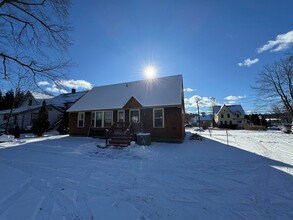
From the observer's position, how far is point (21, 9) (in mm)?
7746

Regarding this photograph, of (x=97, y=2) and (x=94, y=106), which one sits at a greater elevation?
(x=97, y=2)

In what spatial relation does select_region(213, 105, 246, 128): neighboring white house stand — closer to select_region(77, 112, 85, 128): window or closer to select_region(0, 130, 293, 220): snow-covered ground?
select_region(77, 112, 85, 128): window

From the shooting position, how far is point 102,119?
1573 centimetres

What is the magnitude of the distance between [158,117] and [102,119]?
5961 millimetres

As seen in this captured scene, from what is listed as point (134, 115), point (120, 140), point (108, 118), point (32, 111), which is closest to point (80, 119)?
point (108, 118)

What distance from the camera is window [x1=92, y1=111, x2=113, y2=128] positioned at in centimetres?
1540

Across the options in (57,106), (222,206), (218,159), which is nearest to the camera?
(222,206)

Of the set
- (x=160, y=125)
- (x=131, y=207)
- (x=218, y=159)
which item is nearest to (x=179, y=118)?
(x=160, y=125)

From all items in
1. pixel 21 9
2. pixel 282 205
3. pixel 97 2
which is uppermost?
pixel 97 2

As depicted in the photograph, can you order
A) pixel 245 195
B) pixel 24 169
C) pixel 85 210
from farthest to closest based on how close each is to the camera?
pixel 24 169 → pixel 245 195 → pixel 85 210

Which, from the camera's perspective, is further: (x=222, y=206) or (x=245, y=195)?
(x=245, y=195)

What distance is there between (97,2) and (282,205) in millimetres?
11187

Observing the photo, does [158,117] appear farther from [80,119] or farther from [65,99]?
[65,99]

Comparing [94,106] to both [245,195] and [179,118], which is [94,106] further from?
[245,195]
